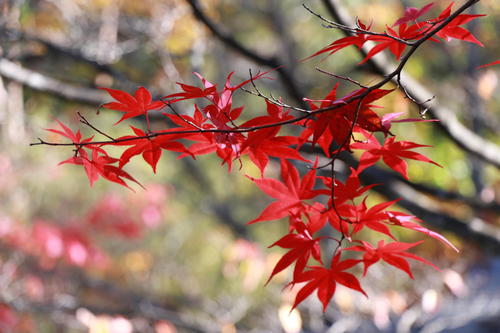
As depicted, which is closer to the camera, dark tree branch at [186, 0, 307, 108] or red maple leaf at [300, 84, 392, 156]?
red maple leaf at [300, 84, 392, 156]

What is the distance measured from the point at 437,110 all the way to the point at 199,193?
3.23 metres

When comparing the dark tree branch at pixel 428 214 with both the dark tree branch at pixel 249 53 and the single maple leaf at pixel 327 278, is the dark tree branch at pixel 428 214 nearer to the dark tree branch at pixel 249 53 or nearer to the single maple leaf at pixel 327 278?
the dark tree branch at pixel 249 53

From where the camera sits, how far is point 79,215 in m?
4.83

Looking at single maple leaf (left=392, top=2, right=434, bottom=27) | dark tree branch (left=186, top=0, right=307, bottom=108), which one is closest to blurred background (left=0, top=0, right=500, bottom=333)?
dark tree branch (left=186, top=0, right=307, bottom=108)

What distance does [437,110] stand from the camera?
143 centimetres

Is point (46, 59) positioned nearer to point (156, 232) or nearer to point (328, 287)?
point (328, 287)

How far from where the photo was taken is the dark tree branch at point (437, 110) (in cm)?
129

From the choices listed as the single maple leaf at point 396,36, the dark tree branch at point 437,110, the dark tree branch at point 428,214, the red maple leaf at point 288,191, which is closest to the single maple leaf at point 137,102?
the red maple leaf at point 288,191

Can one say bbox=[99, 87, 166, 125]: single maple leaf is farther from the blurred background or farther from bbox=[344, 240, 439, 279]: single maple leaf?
the blurred background

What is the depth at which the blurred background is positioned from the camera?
1658 millimetres

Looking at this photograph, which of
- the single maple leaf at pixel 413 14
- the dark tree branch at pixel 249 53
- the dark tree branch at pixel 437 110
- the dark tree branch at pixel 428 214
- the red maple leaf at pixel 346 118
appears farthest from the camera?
the dark tree branch at pixel 428 214

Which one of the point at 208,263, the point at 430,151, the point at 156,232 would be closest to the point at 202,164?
the point at 156,232

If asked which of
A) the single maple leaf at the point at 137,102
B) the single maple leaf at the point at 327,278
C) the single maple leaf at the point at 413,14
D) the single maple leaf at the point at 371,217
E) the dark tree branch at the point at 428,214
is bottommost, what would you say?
the single maple leaf at the point at 327,278

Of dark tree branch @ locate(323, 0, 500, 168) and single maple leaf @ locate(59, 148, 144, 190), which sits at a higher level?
dark tree branch @ locate(323, 0, 500, 168)
